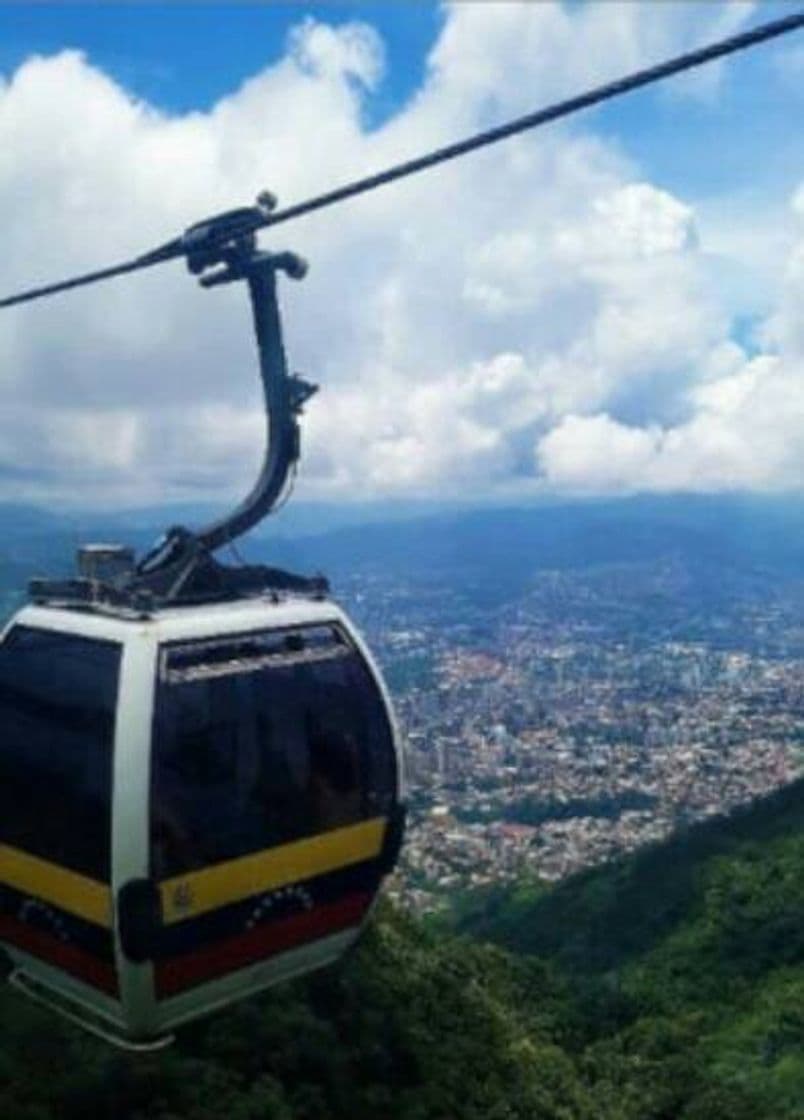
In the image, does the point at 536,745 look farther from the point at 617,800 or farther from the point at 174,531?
the point at 174,531

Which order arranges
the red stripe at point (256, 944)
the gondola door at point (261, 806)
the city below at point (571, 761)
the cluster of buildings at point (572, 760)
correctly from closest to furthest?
the gondola door at point (261, 806) → the red stripe at point (256, 944) → the city below at point (571, 761) → the cluster of buildings at point (572, 760)

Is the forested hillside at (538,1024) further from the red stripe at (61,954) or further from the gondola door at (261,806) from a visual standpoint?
the gondola door at (261,806)

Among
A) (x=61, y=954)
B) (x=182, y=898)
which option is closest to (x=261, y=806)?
(x=182, y=898)

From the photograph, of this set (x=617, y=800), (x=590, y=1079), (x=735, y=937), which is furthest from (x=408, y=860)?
(x=590, y=1079)

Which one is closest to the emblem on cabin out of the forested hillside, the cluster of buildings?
the forested hillside

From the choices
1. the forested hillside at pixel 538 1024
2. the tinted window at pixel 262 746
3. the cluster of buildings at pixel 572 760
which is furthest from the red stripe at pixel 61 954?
the cluster of buildings at pixel 572 760
